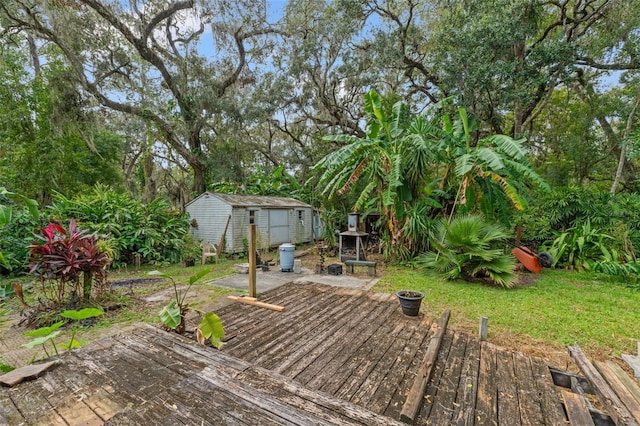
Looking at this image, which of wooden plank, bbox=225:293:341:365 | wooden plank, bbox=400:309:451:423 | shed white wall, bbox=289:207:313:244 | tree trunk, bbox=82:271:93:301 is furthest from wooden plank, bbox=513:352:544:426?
shed white wall, bbox=289:207:313:244

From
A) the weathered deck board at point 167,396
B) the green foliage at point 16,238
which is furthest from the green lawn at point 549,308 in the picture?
the green foliage at point 16,238

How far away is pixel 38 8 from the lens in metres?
9.06

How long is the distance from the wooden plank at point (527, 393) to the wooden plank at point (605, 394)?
0.46 m

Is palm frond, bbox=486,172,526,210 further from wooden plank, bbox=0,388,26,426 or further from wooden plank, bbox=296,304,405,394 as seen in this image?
wooden plank, bbox=0,388,26,426

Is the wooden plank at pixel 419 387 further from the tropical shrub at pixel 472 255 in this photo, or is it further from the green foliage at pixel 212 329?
the tropical shrub at pixel 472 255

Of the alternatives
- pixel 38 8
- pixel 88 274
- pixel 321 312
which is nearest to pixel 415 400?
pixel 321 312

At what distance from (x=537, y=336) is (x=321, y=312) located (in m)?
3.17

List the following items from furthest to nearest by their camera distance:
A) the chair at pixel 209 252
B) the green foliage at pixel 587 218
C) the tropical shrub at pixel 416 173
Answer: the chair at pixel 209 252 < the green foliage at pixel 587 218 < the tropical shrub at pixel 416 173

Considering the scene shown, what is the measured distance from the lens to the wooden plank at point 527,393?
7.66 ft

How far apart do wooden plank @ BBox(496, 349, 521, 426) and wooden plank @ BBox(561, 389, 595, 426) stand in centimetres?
37

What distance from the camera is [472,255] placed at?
6402 mm

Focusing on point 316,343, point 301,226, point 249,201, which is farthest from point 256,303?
point 301,226

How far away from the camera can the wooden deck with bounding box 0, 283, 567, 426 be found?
1739mm

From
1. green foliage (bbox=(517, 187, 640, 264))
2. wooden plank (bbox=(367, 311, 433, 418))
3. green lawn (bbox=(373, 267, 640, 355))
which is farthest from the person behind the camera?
green foliage (bbox=(517, 187, 640, 264))
